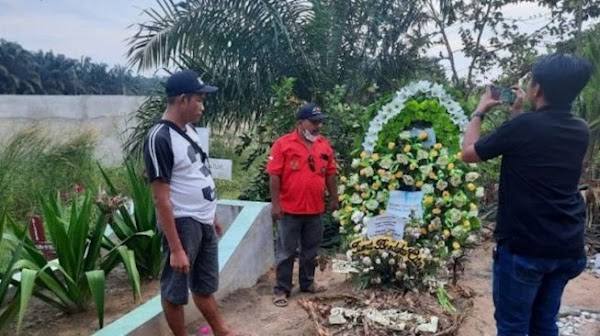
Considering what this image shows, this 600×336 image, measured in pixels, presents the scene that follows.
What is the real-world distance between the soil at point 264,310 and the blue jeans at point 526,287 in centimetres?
121

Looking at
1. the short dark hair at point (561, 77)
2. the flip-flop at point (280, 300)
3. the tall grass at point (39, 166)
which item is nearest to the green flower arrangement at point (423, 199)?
the flip-flop at point (280, 300)

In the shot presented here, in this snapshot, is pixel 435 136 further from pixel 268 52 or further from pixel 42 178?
pixel 42 178

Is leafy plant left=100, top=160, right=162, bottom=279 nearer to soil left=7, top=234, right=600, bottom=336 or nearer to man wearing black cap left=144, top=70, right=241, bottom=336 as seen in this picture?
soil left=7, top=234, right=600, bottom=336

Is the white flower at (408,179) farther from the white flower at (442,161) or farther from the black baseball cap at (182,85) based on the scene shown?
the black baseball cap at (182,85)

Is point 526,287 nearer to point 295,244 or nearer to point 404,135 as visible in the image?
point 295,244

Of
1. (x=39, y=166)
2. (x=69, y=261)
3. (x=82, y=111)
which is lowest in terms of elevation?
(x=69, y=261)

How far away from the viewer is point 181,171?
2.90m

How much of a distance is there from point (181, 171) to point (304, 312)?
5.18ft

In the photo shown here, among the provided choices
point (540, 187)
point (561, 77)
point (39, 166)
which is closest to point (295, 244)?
point (540, 187)

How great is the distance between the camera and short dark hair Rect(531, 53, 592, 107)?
2.21 m

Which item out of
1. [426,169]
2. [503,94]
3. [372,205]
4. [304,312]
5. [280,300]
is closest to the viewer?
[503,94]

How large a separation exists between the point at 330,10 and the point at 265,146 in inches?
76.9

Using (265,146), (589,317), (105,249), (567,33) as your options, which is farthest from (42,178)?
(567,33)

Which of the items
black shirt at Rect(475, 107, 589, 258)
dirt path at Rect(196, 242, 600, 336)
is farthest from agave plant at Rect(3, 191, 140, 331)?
black shirt at Rect(475, 107, 589, 258)
